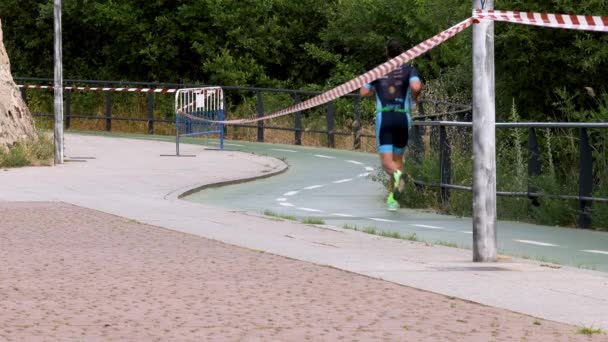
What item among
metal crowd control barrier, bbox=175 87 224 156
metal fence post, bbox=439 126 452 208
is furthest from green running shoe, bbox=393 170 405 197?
metal crowd control barrier, bbox=175 87 224 156

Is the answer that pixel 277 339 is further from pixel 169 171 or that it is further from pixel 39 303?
pixel 169 171

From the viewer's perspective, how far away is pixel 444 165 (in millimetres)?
21094

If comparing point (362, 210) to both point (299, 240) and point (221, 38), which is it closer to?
point (299, 240)

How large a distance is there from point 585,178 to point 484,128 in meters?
5.63

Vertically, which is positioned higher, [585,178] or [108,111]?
[108,111]

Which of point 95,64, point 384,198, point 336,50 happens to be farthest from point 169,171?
point 95,64

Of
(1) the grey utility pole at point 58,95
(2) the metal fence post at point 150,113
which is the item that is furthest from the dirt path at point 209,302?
(2) the metal fence post at point 150,113

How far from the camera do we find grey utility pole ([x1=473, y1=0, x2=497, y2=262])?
12.7m

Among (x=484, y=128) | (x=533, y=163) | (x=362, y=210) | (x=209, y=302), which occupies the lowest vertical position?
(x=362, y=210)

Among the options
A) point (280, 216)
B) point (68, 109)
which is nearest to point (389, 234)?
point (280, 216)

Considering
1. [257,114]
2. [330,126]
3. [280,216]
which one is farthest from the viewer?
[257,114]

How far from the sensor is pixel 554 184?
18.8 metres

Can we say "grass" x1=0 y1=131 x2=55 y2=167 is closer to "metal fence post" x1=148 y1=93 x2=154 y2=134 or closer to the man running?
the man running

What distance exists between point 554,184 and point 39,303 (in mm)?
9275
